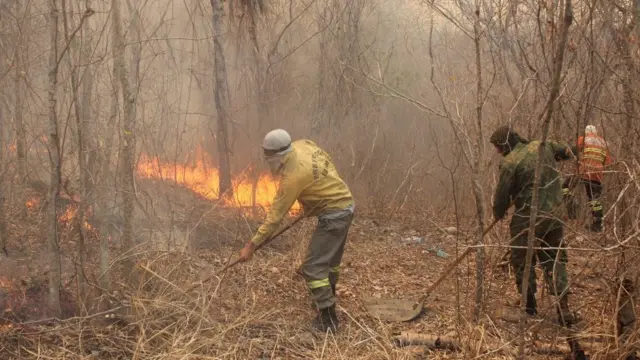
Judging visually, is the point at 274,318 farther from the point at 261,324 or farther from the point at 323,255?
the point at 323,255

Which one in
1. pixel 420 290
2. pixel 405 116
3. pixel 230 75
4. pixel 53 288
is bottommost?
pixel 420 290

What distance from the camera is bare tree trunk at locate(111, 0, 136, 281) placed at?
4.53 m

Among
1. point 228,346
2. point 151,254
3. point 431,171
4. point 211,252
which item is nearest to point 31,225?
point 211,252

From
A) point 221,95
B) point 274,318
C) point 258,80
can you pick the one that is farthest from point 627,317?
point 258,80

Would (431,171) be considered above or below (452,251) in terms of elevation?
above

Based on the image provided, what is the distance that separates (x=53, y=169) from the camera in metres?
4.14

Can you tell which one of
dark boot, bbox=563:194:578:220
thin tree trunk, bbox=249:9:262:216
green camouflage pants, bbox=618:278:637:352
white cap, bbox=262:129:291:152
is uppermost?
thin tree trunk, bbox=249:9:262:216

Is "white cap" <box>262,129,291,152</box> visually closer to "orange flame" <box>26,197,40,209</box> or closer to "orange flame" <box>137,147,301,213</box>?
"orange flame" <box>137,147,301,213</box>

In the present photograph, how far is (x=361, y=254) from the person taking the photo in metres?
7.39

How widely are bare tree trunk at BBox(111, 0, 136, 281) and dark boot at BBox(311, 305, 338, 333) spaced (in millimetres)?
1758

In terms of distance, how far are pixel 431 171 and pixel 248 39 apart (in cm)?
A: 414

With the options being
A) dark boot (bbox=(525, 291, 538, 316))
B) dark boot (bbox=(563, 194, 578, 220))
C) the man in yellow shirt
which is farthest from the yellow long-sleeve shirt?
dark boot (bbox=(525, 291, 538, 316))

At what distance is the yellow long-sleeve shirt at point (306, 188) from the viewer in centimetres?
456

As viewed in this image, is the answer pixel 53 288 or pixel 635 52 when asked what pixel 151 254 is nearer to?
pixel 53 288
